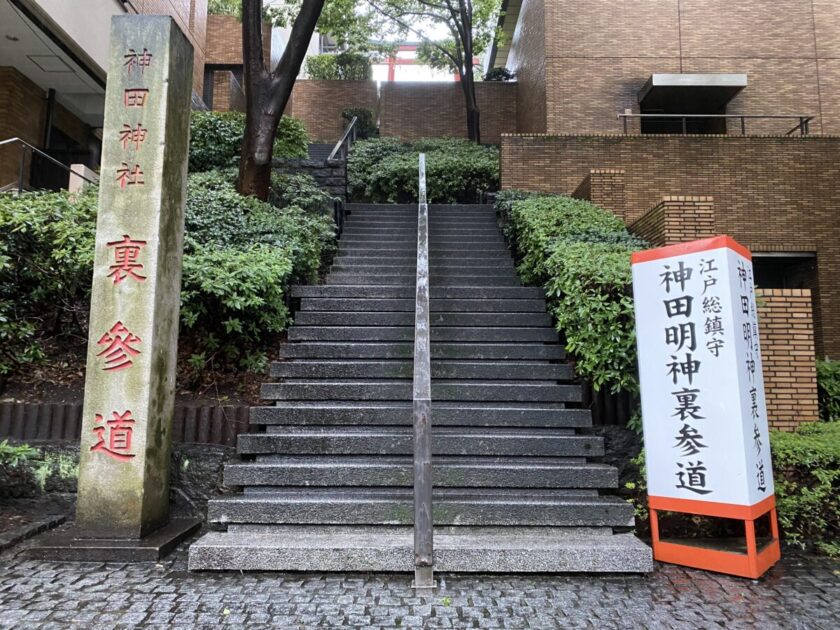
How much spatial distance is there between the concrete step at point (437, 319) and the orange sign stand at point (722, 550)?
8.04 feet

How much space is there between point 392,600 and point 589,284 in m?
3.10

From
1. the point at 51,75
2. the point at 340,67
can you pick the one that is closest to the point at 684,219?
the point at 51,75

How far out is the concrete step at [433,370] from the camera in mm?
5145

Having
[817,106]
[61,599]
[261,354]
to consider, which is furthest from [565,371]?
[817,106]

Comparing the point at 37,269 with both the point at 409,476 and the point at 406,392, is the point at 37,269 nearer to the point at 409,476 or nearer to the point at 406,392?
the point at 406,392

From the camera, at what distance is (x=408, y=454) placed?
174 inches

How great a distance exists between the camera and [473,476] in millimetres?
4152

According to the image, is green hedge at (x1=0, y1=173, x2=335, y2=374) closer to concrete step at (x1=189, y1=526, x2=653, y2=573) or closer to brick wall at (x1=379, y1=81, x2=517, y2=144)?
concrete step at (x1=189, y1=526, x2=653, y2=573)

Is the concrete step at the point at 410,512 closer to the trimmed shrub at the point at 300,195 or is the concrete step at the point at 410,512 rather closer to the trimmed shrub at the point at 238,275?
the trimmed shrub at the point at 238,275

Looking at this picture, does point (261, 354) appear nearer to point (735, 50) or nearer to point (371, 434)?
point (371, 434)

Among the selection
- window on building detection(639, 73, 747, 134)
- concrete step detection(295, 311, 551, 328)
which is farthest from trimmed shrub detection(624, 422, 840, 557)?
window on building detection(639, 73, 747, 134)

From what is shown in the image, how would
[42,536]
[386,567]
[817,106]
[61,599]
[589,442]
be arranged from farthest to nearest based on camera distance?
[817,106], [589,442], [42,536], [386,567], [61,599]

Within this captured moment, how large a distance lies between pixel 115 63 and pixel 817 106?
14.7 meters

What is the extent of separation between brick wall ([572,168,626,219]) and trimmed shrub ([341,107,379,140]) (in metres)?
10.9
